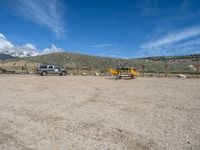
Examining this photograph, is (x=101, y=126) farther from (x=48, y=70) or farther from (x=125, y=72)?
(x=48, y=70)

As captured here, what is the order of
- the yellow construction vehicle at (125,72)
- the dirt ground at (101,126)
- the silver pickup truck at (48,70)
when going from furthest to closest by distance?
the silver pickup truck at (48,70) < the yellow construction vehicle at (125,72) < the dirt ground at (101,126)

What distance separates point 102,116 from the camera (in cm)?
813

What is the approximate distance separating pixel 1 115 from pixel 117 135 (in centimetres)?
474

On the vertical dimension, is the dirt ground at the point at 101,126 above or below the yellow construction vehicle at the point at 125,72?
below

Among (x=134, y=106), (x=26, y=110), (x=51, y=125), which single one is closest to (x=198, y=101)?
(x=134, y=106)

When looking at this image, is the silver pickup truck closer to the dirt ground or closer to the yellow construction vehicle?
the yellow construction vehicle

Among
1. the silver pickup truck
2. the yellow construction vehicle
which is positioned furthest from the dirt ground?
the silver pickup truck

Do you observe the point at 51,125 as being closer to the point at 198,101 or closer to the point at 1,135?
the point at 1,135

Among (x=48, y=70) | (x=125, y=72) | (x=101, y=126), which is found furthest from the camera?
(x=48, y=70)

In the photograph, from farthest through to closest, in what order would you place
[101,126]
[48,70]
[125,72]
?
1. [48,70]
2. [125,72]
3. [101,126]

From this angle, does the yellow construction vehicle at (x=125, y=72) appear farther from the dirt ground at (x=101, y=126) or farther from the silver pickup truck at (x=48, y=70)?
the dirt ground at (x=101, y=126)

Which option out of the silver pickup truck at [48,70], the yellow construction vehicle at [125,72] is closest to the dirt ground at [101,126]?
the yellow construction vehicle at [125,72]

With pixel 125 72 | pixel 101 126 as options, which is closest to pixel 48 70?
pixel 125 72

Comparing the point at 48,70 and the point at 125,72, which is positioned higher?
the point at 48,70
